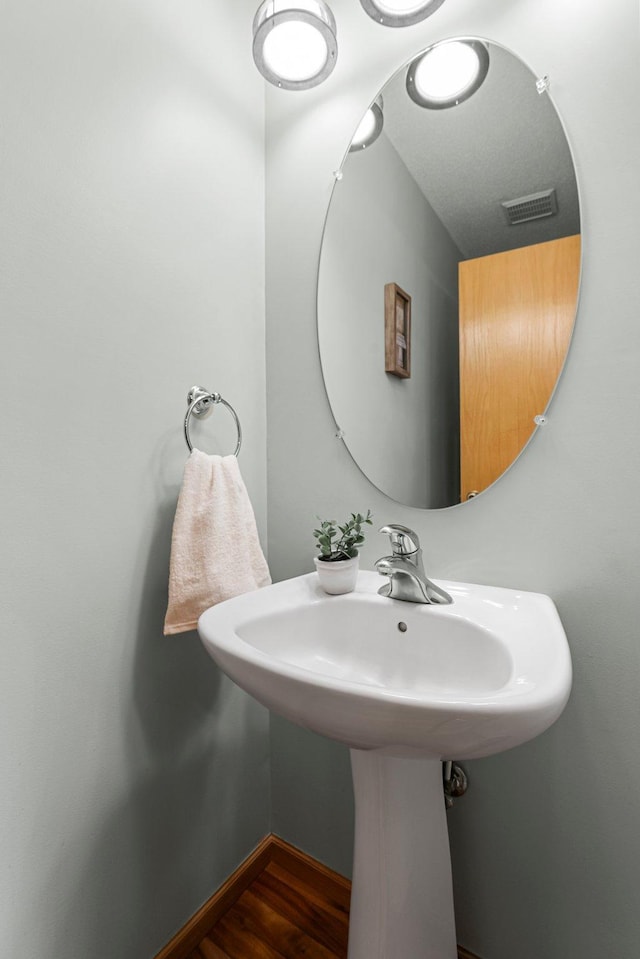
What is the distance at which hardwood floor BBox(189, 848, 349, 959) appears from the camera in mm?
1038

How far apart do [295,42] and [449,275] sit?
63cm

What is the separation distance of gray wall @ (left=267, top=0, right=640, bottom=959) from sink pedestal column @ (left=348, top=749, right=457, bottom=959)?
8.3 inches

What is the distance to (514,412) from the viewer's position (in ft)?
3.03

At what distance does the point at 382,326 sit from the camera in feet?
3.61

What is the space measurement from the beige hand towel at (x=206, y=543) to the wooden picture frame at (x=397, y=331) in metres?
0.43

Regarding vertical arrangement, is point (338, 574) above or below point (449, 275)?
below

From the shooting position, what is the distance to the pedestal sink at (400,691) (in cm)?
53

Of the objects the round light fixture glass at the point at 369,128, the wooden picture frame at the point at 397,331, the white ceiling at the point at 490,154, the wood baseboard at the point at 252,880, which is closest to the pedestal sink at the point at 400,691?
the wood baseboard at the point at 252,880

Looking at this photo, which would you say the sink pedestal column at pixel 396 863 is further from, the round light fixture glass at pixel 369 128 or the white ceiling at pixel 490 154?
the round light fixture glass at pixel 369 128

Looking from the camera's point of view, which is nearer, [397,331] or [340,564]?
[340,564]

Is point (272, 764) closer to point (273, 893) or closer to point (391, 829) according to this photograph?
point (273, 893)

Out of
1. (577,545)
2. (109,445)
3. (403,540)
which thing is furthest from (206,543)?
(577,545)

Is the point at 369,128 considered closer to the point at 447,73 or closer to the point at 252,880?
the point at 447,73

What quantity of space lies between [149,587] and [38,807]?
39cm
